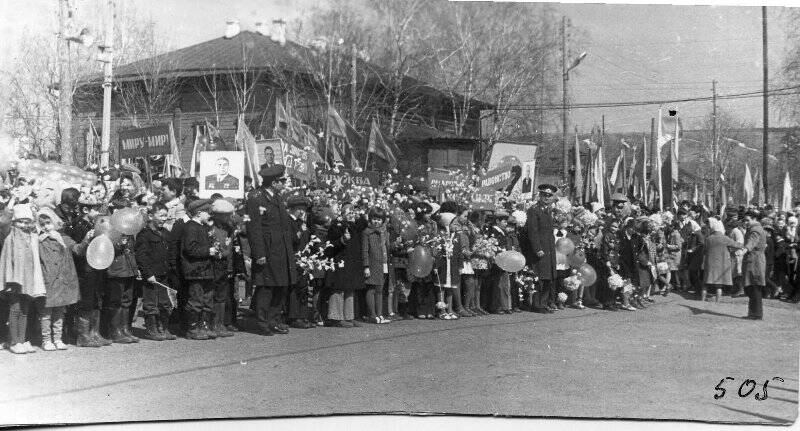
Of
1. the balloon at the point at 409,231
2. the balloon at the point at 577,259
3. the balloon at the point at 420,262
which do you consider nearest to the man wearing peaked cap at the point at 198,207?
the balloon at the point at 409,231

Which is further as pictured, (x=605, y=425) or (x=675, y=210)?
Result: (x=675, y=210)

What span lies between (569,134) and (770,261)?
4.19 meters

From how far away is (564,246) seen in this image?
13070mm

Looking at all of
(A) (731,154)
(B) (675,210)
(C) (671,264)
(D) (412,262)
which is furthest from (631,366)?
(A) (731,154)

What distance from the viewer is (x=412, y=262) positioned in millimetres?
11352

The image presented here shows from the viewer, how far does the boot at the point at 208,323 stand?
9394 millimetres

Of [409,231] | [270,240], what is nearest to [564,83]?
[409,231]

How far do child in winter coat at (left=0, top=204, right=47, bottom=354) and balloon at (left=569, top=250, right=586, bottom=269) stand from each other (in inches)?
319

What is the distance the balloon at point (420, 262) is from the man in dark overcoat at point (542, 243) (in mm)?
1993

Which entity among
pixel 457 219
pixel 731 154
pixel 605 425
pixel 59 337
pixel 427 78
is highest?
pixel 427 78

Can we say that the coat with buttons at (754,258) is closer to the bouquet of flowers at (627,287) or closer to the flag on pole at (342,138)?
the bouquet of flowers at (627,287)

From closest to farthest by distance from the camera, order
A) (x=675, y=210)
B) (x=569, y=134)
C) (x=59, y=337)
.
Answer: (x=59, y=337)
(x=569, y=134)
(x=675, y=210)

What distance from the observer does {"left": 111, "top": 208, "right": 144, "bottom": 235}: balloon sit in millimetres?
8672

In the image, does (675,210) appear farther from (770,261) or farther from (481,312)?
(481,312)
